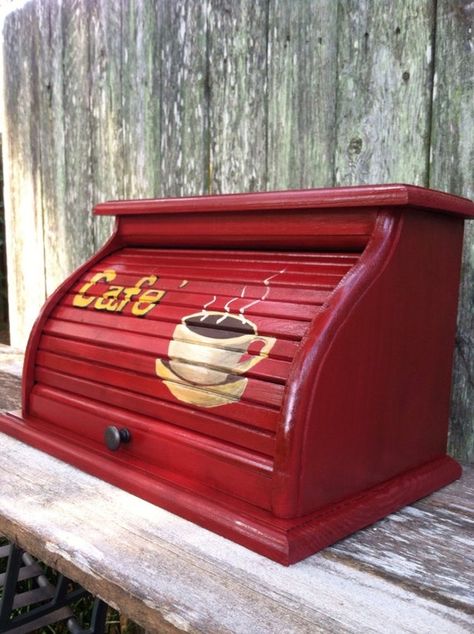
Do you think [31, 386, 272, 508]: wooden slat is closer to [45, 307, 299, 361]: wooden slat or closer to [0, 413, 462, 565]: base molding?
[0, 413, 462, 565]: base molding

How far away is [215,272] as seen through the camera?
1.33m

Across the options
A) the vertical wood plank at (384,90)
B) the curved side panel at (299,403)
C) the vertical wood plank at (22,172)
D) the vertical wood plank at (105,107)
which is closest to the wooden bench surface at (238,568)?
the curved side panel at (299,403)

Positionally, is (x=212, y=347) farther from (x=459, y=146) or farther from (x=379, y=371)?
(x=459, y=146)

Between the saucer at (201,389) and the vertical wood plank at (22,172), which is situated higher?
the vertical wood plank at (22,172)

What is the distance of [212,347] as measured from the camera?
119 centimetres

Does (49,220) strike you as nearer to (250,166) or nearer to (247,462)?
(250,166)

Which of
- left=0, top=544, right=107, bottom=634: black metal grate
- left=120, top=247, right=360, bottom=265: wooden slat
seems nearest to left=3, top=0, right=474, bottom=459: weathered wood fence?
left=120, top=247, right=360, bottom=265: wooden slat

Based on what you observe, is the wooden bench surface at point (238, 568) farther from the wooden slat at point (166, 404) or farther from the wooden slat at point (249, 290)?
the wooden slat at point (249, 290)

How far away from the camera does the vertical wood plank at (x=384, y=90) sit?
4.99 feet

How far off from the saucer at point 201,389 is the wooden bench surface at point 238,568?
207 millimetres

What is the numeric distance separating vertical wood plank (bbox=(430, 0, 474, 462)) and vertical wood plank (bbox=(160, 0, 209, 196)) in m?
0.82

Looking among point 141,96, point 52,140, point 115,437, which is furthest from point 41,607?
point 52,140

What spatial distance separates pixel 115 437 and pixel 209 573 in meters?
0.42

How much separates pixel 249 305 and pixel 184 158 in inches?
43.8
